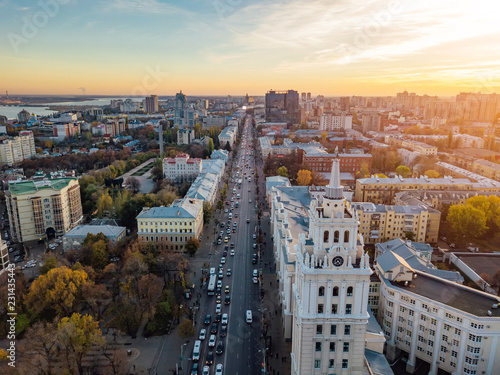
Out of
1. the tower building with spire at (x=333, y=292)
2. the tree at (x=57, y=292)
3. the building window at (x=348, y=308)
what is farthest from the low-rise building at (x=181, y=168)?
the building window at (x=348, y=308)

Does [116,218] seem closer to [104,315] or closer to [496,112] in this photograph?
[104,315]

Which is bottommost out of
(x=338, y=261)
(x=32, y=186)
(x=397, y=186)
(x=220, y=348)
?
(x=220, y=348)

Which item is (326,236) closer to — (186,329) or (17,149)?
(186,329)

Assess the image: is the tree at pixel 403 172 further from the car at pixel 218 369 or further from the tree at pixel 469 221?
the car at pixel 218 369

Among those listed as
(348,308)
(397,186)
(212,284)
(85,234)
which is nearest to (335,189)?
(348,308)

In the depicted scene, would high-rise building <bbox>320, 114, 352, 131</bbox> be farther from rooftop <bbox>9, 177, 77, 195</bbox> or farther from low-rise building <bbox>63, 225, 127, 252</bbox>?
low-rise building <bbox>63, 225, 127, 252</bbox>

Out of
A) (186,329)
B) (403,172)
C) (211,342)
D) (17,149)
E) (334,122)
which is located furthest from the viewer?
(334,122)

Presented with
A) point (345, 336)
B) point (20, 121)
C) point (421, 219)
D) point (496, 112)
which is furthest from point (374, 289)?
point (20, 121)
